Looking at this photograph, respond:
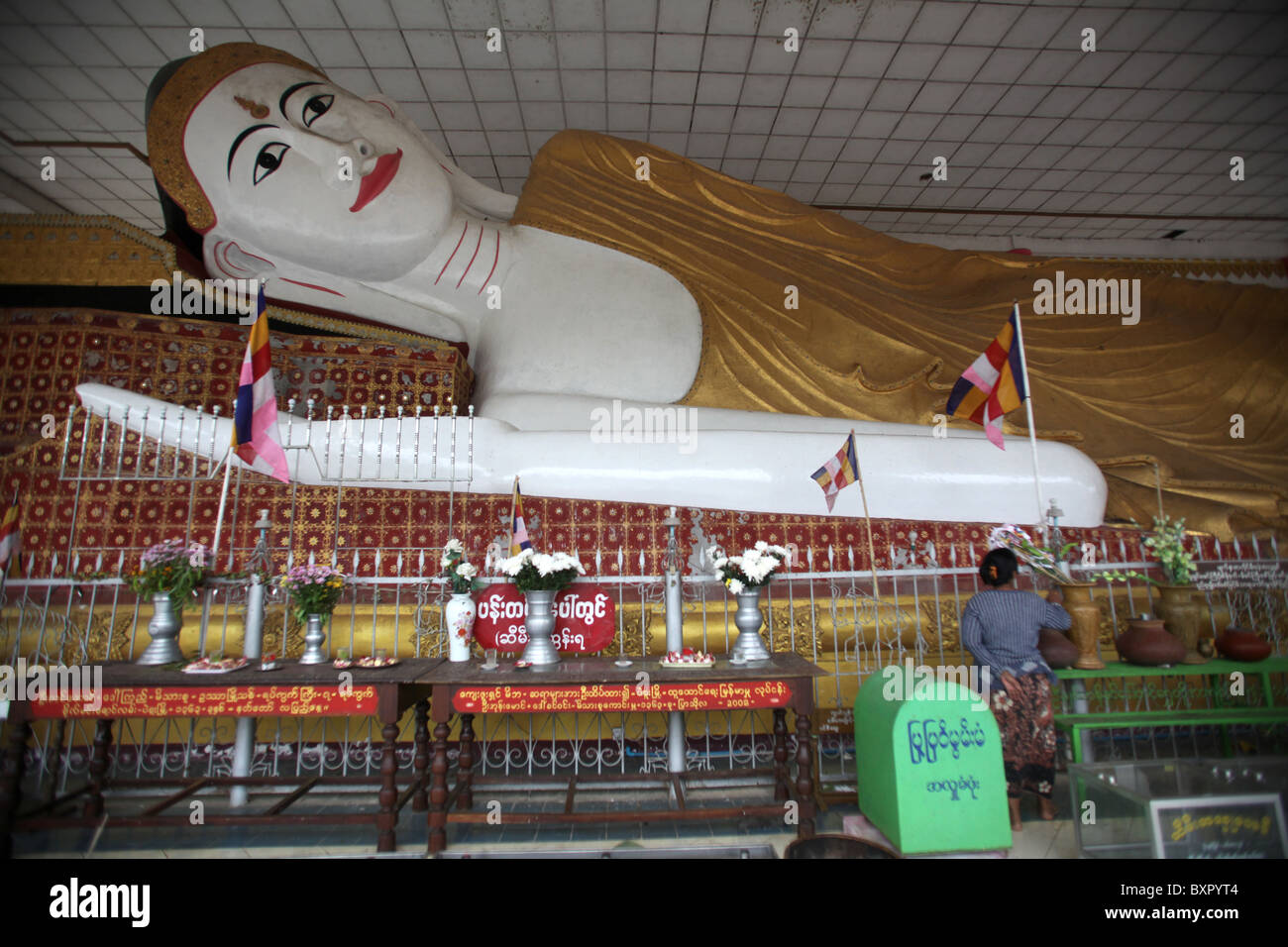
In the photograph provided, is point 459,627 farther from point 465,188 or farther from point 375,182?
point 465,188

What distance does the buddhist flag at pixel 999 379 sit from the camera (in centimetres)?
341

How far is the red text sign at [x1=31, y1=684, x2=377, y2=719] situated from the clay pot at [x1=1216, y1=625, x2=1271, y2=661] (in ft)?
12.6

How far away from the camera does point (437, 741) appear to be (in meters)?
2.62

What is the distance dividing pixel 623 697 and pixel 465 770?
2.60 ft

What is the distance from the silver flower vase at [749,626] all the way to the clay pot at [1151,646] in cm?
173

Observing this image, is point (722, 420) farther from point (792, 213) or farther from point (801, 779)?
point (801, 779)

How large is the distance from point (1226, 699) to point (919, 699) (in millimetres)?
2155

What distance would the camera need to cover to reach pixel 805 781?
259 centimetres

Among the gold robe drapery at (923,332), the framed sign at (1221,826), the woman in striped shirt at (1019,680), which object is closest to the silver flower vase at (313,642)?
the gold robe drapery at (923,332)

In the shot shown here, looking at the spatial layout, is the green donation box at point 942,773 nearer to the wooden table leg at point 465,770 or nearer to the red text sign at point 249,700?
the wooden table leg at point 465,770

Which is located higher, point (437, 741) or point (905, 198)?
point (905, 198)

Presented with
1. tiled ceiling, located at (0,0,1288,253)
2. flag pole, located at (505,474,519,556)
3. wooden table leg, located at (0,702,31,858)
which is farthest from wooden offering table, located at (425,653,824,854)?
tiled ceiling, located at (0,0,1288,253)

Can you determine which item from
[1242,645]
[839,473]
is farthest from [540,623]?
[1242,645]
